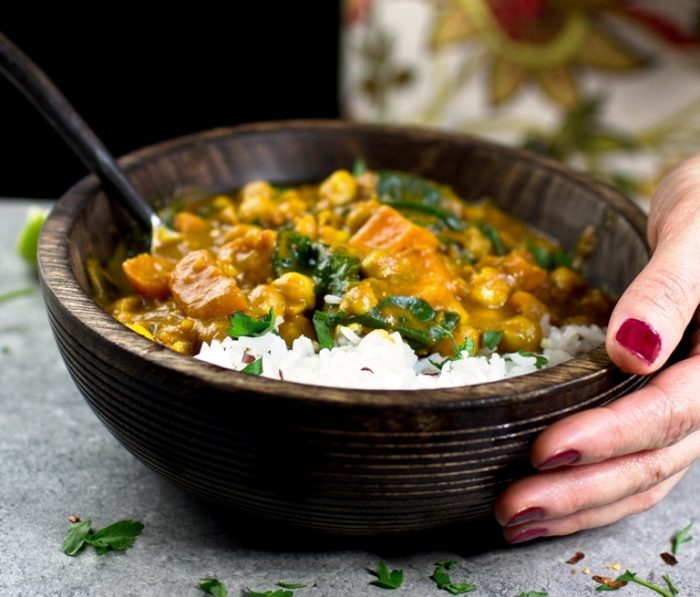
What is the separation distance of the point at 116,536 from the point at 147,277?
619 millimetres

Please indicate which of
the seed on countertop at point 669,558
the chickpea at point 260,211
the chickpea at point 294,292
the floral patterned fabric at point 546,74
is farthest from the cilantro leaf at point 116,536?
the floral patterned fabric at point 546,74

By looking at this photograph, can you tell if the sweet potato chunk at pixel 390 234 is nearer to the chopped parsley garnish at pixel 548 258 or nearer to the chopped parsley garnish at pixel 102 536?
the chopped parsley garnish at pixel 548 258

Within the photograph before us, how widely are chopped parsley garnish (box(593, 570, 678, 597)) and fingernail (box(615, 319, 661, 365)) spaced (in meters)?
0.48

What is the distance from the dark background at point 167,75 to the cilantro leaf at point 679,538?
10.3 ft

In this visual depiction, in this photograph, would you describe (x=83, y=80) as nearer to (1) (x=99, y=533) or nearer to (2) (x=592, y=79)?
(2) (x=592, y=79)

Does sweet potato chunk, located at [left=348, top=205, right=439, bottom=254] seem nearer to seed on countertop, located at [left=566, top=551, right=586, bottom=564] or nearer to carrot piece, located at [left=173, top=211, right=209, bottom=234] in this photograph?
carrot piece, located at [left=173, top=211, right=209, bottom=234]

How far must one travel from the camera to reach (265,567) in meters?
1.91

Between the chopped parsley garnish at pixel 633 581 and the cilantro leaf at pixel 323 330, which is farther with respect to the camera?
the cilantro leaf at pixel 323 330

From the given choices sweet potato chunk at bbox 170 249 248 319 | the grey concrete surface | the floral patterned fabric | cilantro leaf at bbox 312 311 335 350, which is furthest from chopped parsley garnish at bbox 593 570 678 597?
the floral patterned fabric

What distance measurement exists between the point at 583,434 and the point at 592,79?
3.58 meters

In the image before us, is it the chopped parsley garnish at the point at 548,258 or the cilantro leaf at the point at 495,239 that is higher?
the cilantro leaf at the point at 495,239

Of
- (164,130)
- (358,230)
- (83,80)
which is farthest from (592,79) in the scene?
(358,230)

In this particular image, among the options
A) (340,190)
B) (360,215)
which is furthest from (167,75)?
(360,215)

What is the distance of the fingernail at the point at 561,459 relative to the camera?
66.6 inches
